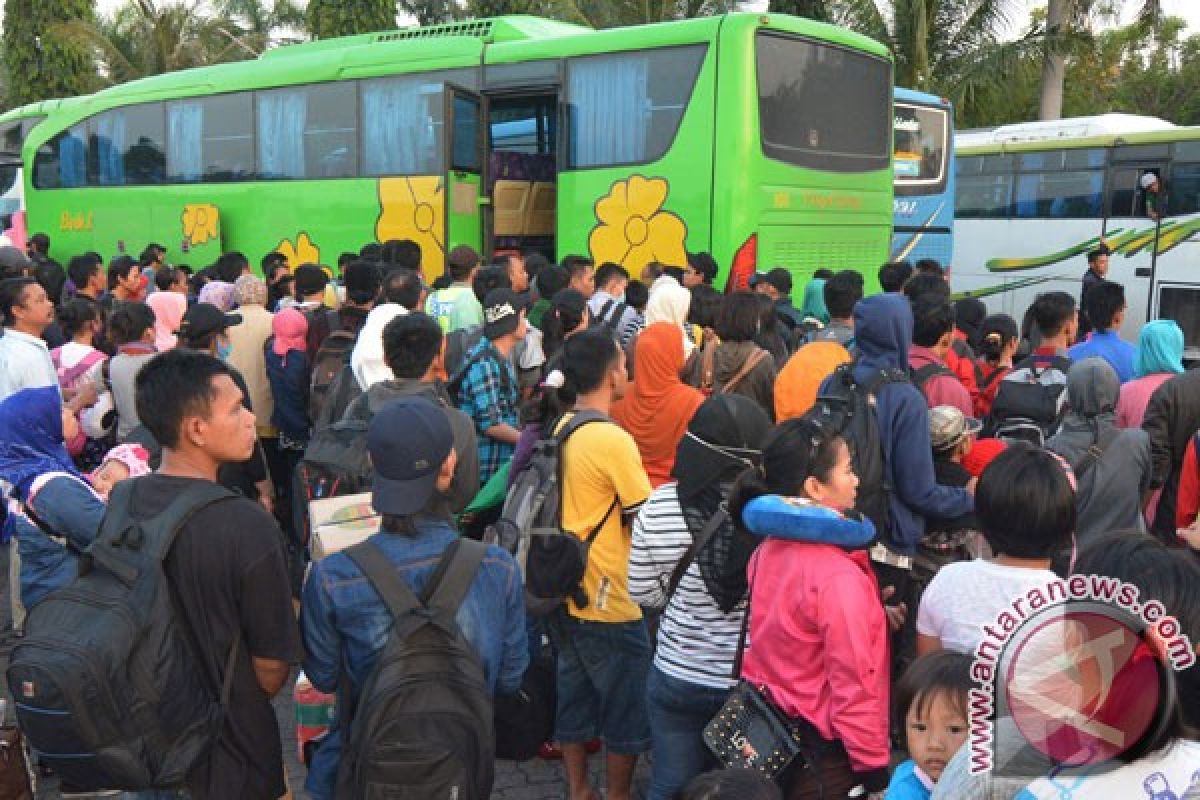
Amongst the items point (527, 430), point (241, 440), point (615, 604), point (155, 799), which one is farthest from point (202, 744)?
point (527, 430)

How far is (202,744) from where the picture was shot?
94.5 inches

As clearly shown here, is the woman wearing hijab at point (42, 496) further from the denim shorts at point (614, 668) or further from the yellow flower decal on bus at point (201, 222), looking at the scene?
the yellow flower decal on bus at point (201, 222)

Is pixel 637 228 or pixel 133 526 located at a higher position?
Result: pixel 637 228

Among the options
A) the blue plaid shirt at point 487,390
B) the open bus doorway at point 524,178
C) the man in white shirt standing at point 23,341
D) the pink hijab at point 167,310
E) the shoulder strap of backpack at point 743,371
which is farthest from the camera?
the open bus doorway at point 524,178

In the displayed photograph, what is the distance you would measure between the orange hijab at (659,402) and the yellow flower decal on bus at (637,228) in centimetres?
524

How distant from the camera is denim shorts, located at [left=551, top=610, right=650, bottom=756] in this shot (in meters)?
3.55

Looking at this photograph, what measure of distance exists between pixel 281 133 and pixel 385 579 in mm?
10775

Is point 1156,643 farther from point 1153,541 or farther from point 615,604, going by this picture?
point 615,604

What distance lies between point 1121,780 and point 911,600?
2371 mm

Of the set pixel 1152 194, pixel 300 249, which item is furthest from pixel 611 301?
pixel 1152 194

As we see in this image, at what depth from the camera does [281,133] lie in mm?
12055

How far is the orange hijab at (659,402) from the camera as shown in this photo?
4148 millimetres

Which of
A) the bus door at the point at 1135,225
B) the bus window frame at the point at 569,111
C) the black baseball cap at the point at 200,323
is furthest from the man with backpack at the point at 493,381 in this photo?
the bus door at the point at 1135,225

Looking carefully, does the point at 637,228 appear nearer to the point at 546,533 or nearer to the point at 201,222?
the point at 201,222
